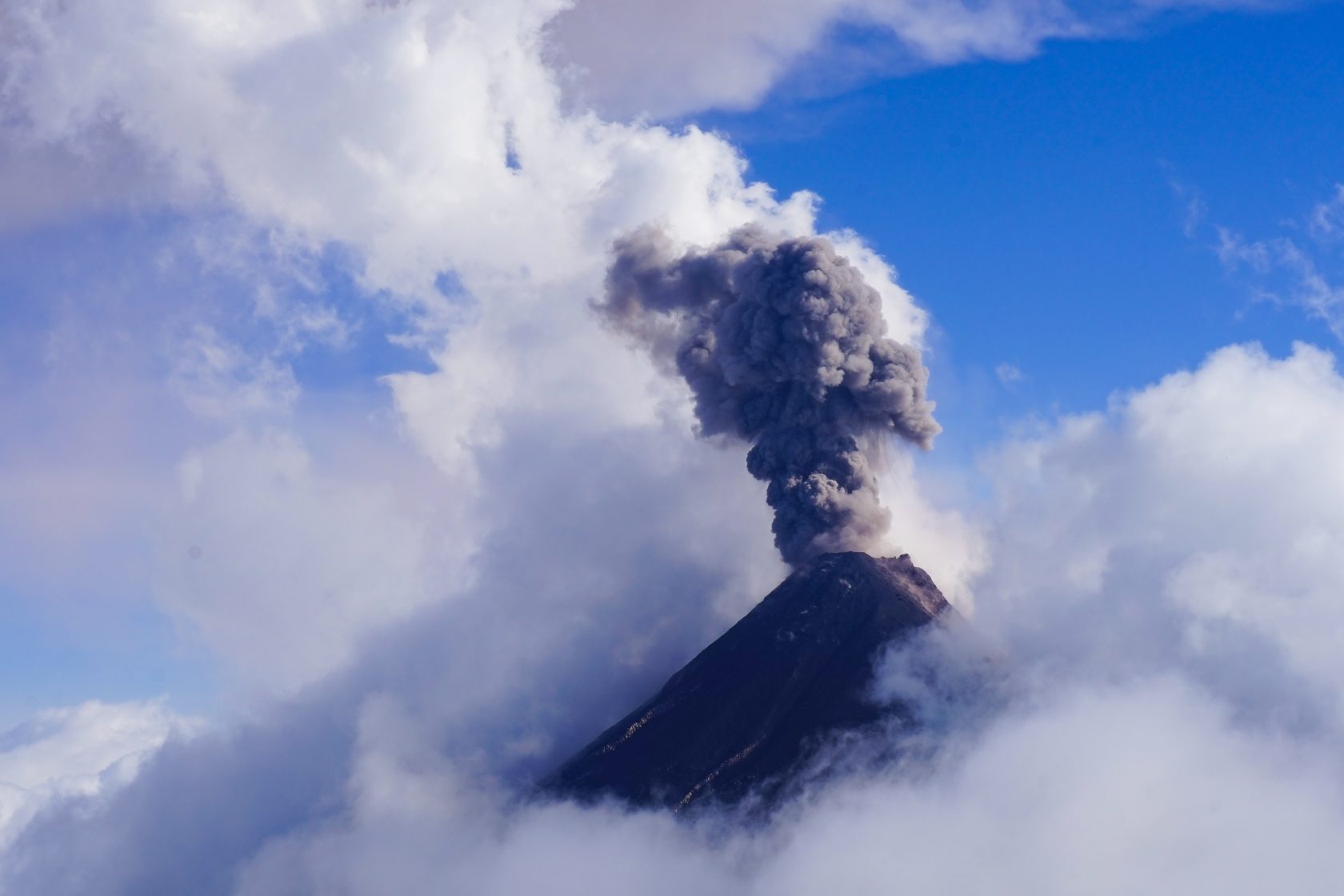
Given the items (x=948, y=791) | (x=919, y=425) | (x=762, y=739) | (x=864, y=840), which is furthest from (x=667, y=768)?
(x=919, y=425)

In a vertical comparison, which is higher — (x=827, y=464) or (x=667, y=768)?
(x=827, y=464)

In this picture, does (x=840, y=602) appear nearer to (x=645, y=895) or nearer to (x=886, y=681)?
(x=886, y=681)

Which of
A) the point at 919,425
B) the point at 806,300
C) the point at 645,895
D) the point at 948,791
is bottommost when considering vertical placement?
the point at 948,791

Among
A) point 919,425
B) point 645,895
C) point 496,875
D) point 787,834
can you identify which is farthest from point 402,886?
point 919,425

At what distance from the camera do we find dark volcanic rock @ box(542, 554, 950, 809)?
97312 millimetres

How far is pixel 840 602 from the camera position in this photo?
10569 cm

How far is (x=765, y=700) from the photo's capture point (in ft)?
330

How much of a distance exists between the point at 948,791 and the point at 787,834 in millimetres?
15499

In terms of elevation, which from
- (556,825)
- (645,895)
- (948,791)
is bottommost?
(948,791)

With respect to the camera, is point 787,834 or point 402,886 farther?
point 402,886

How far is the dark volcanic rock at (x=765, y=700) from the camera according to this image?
97312 mm

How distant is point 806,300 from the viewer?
348 ft

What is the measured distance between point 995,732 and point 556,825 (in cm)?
3613

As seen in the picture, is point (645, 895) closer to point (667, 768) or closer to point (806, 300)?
point (667, 768)
